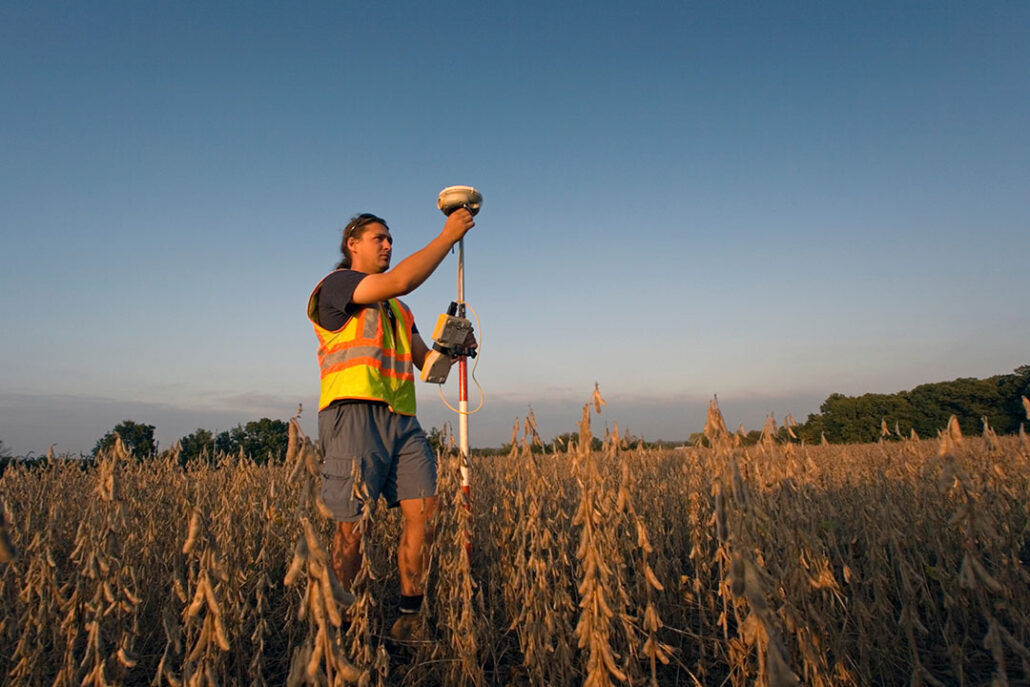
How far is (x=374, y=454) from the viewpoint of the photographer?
2965 millimetres

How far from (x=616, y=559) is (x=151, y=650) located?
8.21ft

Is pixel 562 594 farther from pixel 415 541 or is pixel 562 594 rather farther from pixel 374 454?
pixel 374 454

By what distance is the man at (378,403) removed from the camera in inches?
113

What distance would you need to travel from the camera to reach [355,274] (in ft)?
10.00

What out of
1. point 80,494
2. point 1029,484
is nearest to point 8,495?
point 80,494

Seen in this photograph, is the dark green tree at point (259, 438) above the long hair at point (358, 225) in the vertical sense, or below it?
below

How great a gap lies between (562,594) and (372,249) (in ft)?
7.13

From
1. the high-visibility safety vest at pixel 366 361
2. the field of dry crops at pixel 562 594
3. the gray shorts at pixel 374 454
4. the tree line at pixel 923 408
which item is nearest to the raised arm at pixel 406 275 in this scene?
the high-visibility safety vest at pixel 366 361

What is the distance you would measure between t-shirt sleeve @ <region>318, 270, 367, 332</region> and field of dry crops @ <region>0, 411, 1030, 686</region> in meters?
0.90

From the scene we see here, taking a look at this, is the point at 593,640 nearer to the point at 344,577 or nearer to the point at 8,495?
the point at 344,577

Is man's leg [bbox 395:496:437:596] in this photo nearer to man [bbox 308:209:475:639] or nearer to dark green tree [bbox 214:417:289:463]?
man [bbox 308:209:475:639]

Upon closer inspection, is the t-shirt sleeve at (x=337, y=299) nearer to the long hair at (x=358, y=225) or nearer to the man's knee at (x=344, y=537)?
the long hair at (x=358, y=225)

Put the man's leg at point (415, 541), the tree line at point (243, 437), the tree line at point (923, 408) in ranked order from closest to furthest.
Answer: the man's leg at point (415, 541), the tree line at point (243, 437), the tree line at point (923, 408)

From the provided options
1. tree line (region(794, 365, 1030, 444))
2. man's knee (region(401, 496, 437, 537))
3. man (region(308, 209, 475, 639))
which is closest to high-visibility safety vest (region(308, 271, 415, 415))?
man (region(308, 209, 475, 639))
